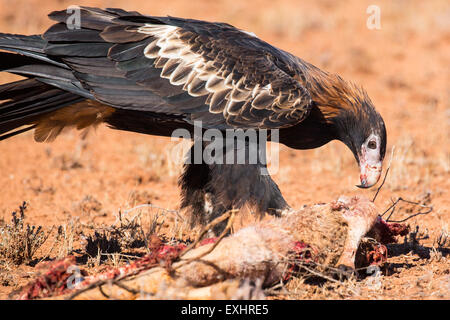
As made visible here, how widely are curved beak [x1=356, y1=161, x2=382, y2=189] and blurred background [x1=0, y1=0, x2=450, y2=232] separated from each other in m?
1.14

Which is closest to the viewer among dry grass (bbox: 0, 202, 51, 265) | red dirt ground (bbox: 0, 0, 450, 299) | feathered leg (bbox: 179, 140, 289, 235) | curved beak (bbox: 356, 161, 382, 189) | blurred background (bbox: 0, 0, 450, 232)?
dry grass (bbox: 0, 202, 51, 265)

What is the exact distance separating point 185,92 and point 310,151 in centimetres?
384

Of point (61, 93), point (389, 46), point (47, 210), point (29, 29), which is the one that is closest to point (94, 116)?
point (61, 93)

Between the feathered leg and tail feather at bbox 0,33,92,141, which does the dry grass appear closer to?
tail feather at bbox 0,33,92,141

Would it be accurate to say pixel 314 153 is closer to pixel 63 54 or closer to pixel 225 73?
pixel 225 73

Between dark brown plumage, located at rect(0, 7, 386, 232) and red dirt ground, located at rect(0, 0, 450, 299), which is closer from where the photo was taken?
dark brown plumage, located at rect(0, 7, 386, 232)

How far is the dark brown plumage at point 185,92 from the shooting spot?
16.9 ft

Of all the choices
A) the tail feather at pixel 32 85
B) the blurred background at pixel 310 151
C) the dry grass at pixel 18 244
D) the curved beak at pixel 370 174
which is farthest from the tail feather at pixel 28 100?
the curved beak at pixel 370 174

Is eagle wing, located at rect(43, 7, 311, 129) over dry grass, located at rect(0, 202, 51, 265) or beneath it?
over

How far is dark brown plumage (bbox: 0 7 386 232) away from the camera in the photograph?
514 centimetres

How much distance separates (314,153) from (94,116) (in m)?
3.92

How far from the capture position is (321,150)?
8.63m

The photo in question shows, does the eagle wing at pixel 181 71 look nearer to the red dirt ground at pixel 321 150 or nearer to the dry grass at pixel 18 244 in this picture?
the dry grass at pixel 18 244

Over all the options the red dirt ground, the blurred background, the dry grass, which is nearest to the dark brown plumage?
the dry grass
